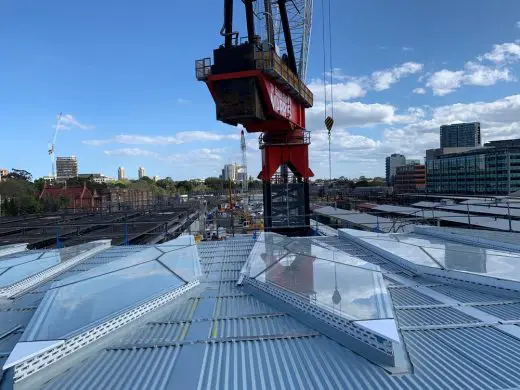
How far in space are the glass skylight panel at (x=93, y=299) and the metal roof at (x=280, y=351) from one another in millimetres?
359

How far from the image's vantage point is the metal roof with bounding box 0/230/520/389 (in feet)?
10.3

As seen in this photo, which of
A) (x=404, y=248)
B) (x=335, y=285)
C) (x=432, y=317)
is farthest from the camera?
(x=404, y=248)

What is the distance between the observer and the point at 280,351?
3695 mm

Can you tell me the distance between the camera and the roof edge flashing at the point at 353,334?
334 cm

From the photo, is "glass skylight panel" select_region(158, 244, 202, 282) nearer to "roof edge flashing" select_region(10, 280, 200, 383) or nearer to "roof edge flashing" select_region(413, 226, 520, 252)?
"roof edge flashing" select_region(10, 280, 200, 383)

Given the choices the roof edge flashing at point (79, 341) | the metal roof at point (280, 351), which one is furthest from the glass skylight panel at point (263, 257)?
the roof edge flashing at point (79, 341)

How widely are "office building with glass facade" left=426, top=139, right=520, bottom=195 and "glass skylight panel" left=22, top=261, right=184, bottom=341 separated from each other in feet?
192

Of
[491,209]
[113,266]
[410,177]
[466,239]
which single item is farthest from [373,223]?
[410,177]

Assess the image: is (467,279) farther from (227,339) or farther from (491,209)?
(491,209)

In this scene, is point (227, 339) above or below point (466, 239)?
below

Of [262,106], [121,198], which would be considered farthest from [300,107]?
[121,198]

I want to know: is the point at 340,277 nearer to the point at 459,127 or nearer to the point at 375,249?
the point at 375,249

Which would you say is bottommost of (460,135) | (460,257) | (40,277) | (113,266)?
(40,277)

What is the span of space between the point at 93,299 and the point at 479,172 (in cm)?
7002
